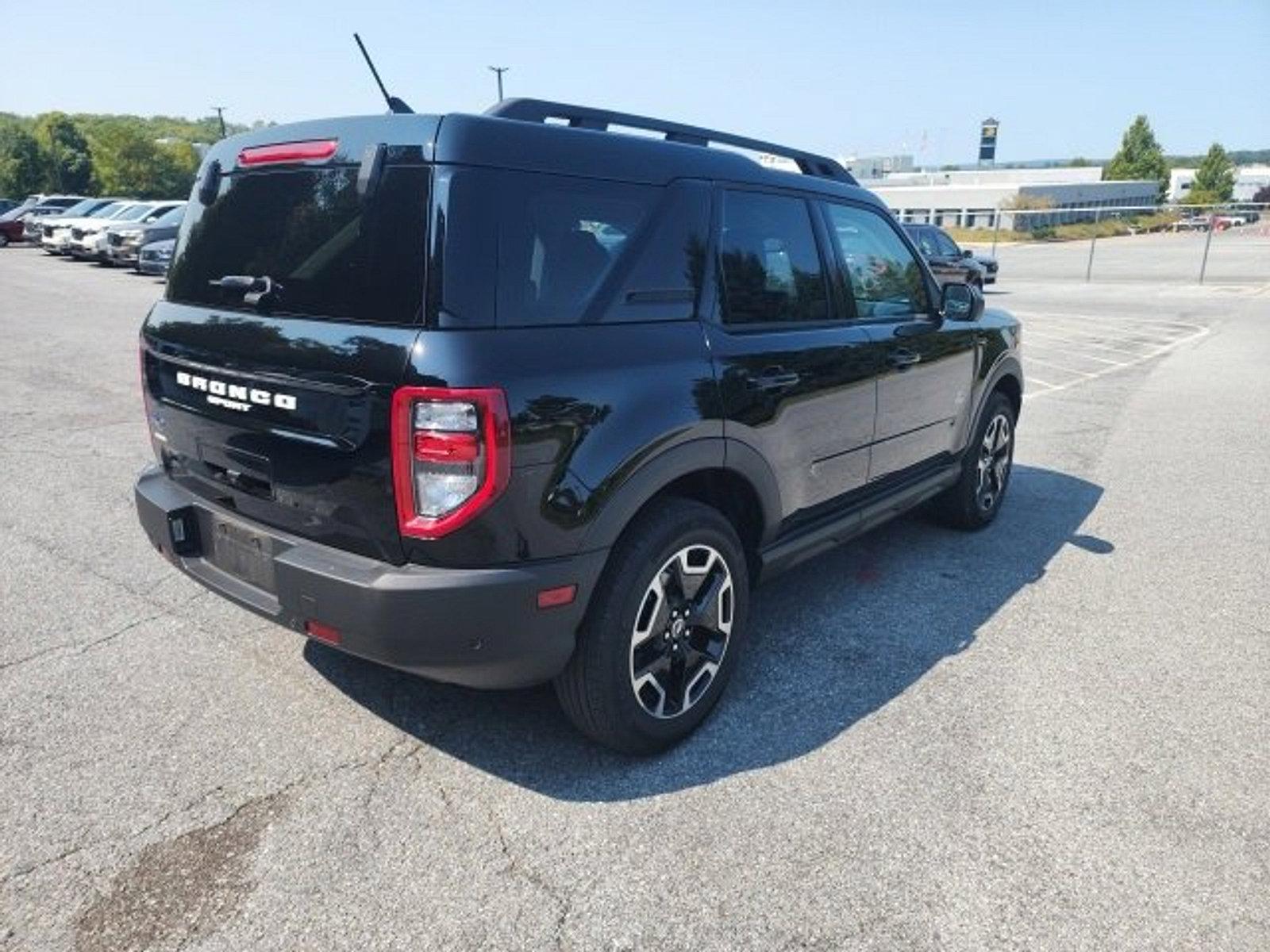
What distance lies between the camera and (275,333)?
251 cm

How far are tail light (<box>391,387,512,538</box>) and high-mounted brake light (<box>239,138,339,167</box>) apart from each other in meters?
0.85

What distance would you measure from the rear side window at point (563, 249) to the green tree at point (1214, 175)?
8796 cm

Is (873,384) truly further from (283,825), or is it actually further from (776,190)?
(283,825)

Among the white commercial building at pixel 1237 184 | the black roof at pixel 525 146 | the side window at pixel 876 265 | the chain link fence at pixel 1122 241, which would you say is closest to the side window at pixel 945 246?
the chain link fence at pixel 1122 241

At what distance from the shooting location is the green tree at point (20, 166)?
2266 inches

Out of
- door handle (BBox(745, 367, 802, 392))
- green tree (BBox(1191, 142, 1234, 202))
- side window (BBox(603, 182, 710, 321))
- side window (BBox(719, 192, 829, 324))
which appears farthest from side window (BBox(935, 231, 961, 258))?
green tree (BBox(1191, 142, 1234, 202))

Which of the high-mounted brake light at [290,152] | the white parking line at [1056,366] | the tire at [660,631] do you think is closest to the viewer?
the high-mounted brake light at [290,152]

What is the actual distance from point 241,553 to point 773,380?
1.86 meters

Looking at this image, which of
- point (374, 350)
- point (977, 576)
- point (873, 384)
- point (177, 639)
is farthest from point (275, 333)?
point (977, 576)

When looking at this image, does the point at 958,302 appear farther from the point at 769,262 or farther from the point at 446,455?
the point at 446,455

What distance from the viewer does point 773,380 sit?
3125 millimetres

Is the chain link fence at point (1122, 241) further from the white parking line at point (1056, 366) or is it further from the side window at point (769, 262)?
the side window at point (769, 262)

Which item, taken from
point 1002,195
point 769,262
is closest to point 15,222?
point 769,262

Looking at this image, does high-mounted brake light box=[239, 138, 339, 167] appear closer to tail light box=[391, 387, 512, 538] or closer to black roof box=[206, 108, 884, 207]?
black roof box=[206, 108, 884, 207]
